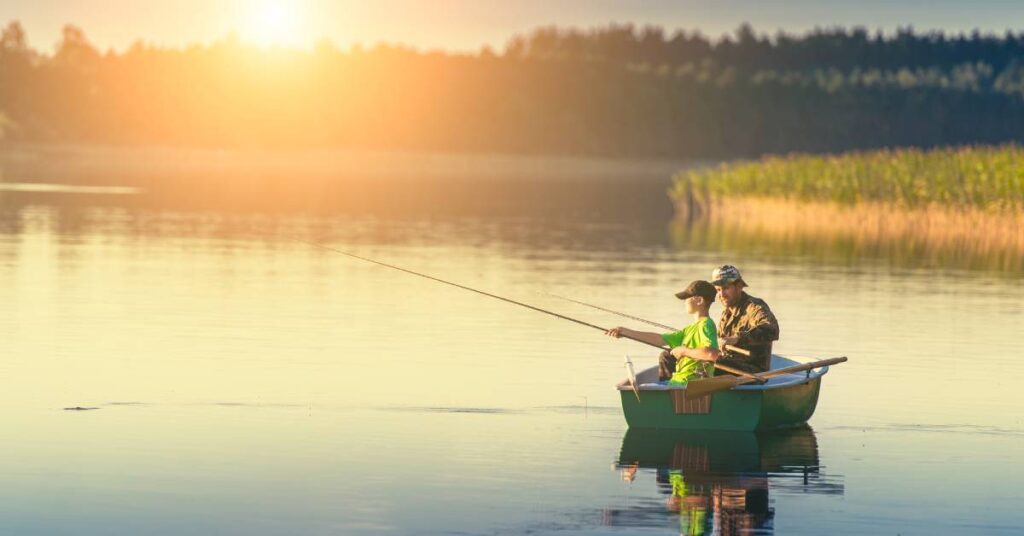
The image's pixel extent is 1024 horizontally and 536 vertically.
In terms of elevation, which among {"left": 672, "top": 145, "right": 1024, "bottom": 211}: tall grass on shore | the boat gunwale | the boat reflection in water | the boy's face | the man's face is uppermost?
{"left": 672, "top": 145, "right": 1024, "bottom": 211}: tall grass on shore

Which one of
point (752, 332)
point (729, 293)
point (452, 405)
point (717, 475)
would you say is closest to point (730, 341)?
point (752, 332)

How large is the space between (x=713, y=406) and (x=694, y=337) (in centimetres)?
61

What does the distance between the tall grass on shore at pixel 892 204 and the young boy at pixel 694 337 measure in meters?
25.1

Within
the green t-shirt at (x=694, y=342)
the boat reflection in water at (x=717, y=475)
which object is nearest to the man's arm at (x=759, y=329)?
the green t-shirt at (x=694, y=342)

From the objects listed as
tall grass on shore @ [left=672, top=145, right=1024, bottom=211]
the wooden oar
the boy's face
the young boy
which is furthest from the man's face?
tall grass on shore @ [left=672, top=145, right=1024, bottom=211]

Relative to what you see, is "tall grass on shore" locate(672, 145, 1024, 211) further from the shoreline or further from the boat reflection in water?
the boat reflection in water

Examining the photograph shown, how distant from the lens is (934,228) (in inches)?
2151

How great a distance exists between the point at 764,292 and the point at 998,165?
1816 cm

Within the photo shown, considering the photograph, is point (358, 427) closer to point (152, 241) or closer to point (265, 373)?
point (265, 373)

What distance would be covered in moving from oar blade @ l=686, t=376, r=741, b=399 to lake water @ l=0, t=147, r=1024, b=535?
411 millimetres

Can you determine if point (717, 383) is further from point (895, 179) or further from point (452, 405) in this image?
point (895, 179)

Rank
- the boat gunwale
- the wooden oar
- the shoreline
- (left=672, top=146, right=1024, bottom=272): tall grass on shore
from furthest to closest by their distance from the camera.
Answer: (left=672, top=146, right=1024, bottom=272): tall grass on shore, the shoreline, the boat gunwale, the wooden oar

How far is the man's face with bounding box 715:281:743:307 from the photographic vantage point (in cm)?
1742

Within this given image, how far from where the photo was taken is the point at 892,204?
5578 centimetres
